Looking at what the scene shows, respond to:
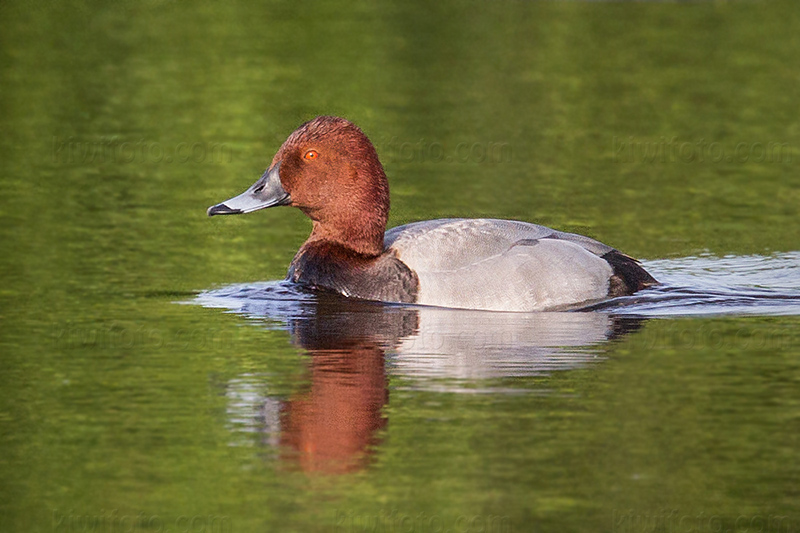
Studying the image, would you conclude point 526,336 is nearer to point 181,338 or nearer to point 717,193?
point 181,338

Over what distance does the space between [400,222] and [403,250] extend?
9.10ft

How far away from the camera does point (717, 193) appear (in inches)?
594

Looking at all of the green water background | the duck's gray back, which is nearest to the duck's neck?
the duck's gray back

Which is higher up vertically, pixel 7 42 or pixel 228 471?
pixel 7 42

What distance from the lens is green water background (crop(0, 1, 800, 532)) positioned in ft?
22.4

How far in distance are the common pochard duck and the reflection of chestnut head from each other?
11.4 inches

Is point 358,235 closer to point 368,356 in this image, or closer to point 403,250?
point 403,250

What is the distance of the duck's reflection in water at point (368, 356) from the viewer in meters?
7.59

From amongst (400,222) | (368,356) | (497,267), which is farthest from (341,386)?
(400,222)

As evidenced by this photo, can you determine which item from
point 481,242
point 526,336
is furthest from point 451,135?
point 526,336

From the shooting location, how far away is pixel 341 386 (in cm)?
841

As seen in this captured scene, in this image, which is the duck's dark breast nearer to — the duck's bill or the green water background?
the duck's bill

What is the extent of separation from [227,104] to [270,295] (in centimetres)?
875

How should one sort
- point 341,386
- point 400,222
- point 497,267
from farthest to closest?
1. point 400,222
2. point 497,267
3. point 341,386
